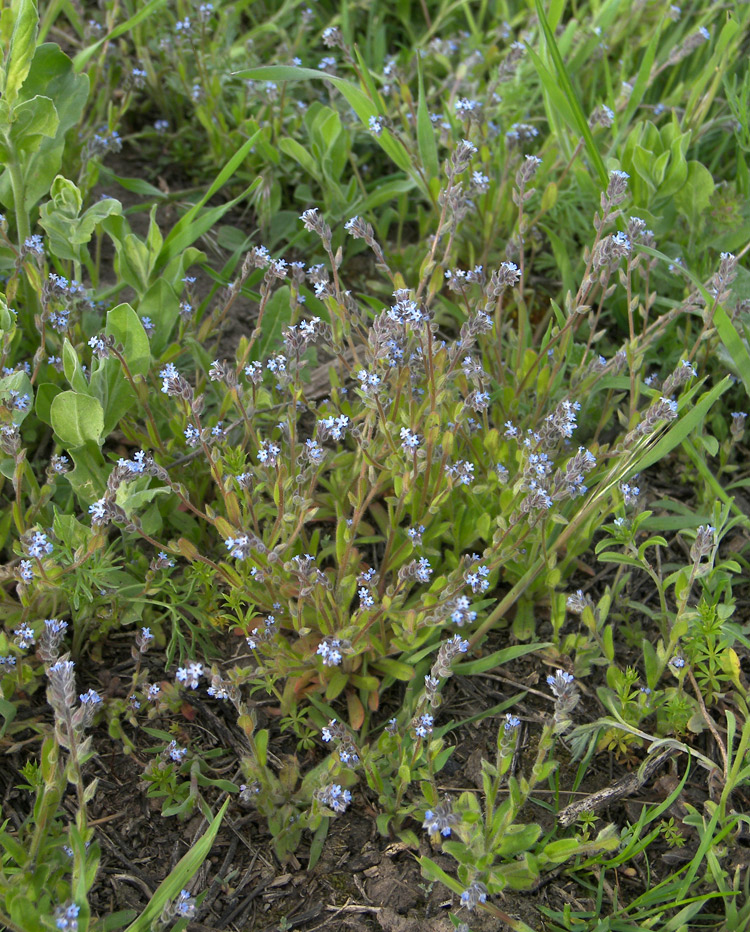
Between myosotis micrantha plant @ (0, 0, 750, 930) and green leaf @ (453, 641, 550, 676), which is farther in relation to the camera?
green leaf @ (453, 641, 550, 676)

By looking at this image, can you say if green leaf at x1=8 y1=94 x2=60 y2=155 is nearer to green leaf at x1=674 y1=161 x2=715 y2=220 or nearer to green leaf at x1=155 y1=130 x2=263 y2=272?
green leaf at x1=155 y1=130 x2=263 y2=272

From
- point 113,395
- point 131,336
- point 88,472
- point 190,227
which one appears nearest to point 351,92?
point 190,227

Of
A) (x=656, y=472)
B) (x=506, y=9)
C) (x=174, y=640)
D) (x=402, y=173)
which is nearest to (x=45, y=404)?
(x=174, y=640)

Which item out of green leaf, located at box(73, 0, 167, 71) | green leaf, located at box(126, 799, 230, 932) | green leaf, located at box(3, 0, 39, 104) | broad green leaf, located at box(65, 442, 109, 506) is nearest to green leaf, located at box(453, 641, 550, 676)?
green leaf, located at box(126, 799, 230, 932)

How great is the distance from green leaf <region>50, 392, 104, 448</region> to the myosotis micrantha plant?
1cm

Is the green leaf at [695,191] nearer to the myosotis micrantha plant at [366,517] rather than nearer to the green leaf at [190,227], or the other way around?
the myosotis micrantha plant at [366,517]

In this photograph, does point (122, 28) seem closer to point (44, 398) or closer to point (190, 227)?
point (190, 227)

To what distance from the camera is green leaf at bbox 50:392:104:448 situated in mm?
2451

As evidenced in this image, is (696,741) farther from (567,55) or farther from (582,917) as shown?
(567,55)

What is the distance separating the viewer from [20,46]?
102 inches

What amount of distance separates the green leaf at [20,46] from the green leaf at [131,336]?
754mm

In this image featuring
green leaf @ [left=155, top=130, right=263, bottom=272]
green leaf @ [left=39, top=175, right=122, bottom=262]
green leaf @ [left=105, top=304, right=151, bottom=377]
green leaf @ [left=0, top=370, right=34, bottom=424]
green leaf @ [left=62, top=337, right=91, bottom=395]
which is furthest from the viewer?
green leaf @ [left=155, top=130, right=263, bottom=272]

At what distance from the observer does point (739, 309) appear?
2895 millimetres

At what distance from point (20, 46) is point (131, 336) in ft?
3.05
